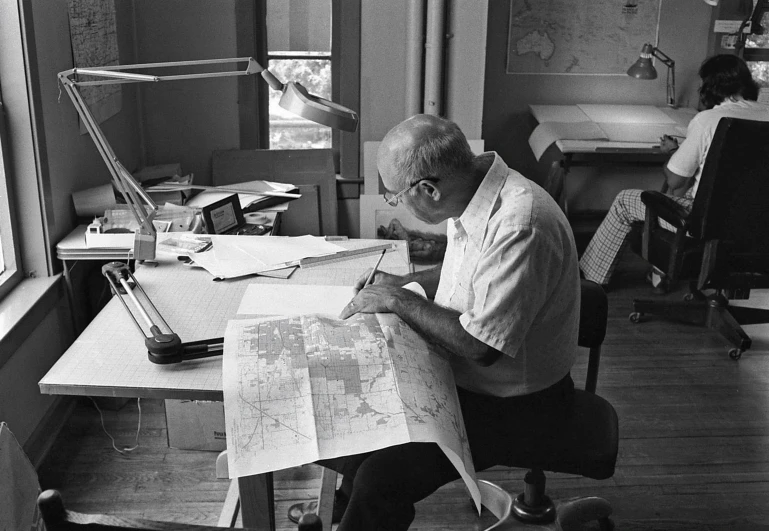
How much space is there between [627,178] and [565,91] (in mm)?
694

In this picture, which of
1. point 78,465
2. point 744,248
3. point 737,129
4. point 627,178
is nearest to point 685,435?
point 744,248

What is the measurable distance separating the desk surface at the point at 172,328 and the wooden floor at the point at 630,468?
0.74 meters

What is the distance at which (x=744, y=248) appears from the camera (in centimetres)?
348

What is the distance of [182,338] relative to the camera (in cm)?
190

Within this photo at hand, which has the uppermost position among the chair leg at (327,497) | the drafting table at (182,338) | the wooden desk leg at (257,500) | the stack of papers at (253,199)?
the drafting table at (182,338)

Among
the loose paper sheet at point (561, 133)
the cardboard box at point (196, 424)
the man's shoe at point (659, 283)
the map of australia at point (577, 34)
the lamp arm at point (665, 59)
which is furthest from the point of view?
the map of australia at point (577, 34)

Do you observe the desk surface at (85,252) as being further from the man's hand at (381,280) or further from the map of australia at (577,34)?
the map of australia at (577,34)

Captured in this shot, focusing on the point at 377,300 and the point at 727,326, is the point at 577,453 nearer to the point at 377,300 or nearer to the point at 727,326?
the point at 377,300

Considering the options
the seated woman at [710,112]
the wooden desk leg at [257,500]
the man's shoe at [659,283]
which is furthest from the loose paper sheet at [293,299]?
the man's shoe at [659,283]

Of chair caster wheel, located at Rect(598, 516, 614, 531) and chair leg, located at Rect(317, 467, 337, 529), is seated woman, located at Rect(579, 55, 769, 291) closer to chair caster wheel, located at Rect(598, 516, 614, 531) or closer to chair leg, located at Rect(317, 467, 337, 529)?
chair caster wheel, located at Rect(598, 516, 614, 531)

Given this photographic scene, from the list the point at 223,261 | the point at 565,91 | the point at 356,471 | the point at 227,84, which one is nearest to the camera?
the point at 356,471

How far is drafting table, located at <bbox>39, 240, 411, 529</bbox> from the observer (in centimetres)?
168

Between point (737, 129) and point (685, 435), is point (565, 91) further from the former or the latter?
point (685, 435)

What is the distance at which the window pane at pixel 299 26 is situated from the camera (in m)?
4.30
